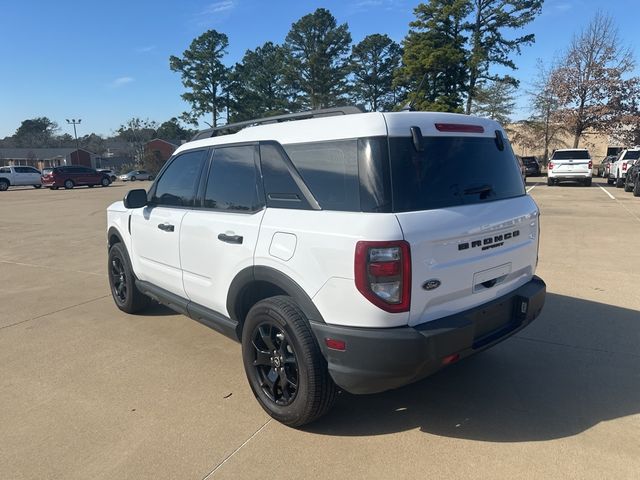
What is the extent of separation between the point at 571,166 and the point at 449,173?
2303 centimetres

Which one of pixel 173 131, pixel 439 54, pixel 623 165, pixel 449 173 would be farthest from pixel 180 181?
pixel 173 131

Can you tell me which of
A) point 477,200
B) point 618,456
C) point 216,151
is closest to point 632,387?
point 618,456

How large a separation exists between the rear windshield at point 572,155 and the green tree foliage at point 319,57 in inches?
1208

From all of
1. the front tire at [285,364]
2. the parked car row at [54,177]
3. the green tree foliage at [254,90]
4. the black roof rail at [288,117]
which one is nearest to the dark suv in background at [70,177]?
the parked car row at [54,177]

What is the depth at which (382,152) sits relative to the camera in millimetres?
2602

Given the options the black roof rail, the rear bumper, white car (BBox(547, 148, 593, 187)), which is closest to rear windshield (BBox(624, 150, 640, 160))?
white car (BBox(547, 148, 593, 187))

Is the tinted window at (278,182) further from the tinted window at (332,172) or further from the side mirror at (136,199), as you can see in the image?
the side mirror at (136,199)

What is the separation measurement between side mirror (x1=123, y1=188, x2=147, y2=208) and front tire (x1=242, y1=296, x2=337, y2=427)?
6.60ft

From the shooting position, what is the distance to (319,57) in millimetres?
50000

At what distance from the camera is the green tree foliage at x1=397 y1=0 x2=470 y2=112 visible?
106 ft

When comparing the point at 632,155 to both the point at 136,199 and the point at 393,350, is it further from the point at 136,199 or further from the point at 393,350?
the point at 393,350

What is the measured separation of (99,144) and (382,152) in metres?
144

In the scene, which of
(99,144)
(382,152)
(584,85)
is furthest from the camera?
(99,144)

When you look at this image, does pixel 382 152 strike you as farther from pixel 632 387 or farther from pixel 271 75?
pixel 271 75
